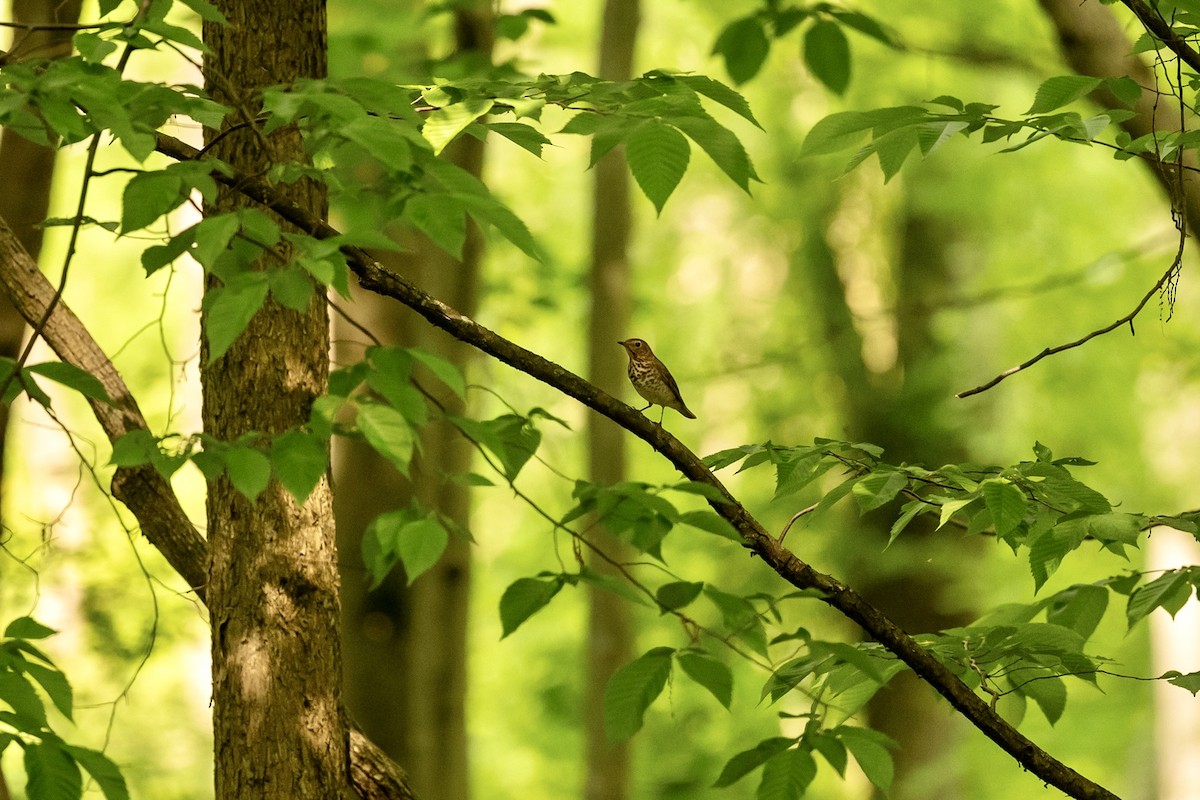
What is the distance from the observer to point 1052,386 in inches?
413

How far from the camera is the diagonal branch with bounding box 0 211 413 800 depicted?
2748 millimetres

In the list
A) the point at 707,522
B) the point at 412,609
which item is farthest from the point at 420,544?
the point at 412,609

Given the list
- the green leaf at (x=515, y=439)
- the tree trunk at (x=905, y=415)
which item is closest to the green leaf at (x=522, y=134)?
the green leaf at (x=515, y=439)

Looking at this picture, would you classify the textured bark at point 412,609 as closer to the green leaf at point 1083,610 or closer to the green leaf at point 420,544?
the green leaf at point 1083,610

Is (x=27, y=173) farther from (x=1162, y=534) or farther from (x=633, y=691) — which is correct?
(x=1162, y=534)

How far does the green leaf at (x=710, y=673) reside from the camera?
6.16 feet

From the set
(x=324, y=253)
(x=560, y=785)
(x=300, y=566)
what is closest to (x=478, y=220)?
(x=324, y=253)

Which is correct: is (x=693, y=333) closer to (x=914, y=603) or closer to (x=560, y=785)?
(x=914, y=603)

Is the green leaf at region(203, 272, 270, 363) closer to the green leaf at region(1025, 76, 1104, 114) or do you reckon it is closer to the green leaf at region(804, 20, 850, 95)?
the green leaf at region(1025, 76, 1104, 114)

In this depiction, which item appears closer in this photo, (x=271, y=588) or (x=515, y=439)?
(x=515, y=439)

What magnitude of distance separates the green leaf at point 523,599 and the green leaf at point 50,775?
759 mm

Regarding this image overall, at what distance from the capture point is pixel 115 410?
109 inches

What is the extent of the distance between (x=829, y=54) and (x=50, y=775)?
3.18m

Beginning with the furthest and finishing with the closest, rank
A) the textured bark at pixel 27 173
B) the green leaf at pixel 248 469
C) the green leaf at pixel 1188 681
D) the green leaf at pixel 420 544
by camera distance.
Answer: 1. the textured bark at pixel 27 173
2. the green leaf at pixel 1188 681
3. the green leaf at pixel 420 544
4. the green leaf at pixel 248 469
